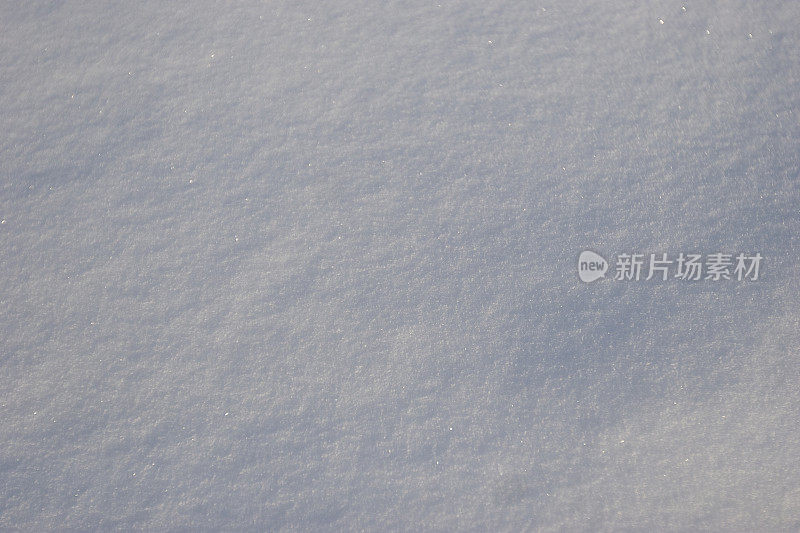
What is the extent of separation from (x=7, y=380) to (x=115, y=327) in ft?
1.97

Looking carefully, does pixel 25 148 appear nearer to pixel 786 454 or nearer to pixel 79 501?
pixel 79 501

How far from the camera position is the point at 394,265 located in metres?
2.77

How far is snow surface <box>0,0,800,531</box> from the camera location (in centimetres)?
265

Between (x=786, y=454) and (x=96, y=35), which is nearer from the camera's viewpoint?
(x=786, y=454)

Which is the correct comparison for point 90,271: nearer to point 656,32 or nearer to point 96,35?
point 96,35


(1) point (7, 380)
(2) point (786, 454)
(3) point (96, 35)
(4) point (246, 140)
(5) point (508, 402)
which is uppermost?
(3) point (96, 35)

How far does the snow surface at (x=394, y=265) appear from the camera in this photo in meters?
2.65

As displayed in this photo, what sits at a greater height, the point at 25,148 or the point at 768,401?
the point at 25,148

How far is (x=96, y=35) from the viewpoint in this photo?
296cm

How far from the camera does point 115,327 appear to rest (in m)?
2.73

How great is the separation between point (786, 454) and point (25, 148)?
14.0 feet

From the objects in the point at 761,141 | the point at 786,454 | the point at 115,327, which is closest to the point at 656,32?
the point at 761,141

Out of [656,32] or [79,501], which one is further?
[656,32]

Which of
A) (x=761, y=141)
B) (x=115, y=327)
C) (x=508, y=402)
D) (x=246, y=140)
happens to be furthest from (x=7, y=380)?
(x=761, y=141)
